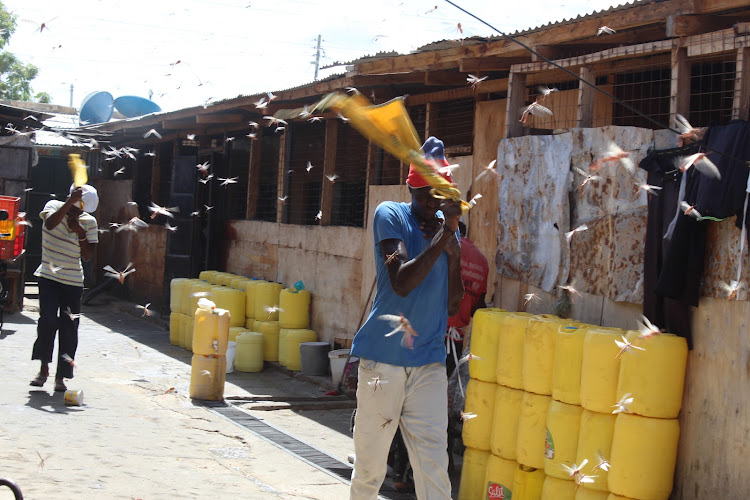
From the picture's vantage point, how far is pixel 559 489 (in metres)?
5.93

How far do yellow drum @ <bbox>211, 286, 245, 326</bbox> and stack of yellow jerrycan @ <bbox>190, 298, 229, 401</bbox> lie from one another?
3477mm

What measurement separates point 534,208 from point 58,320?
4.95 meters

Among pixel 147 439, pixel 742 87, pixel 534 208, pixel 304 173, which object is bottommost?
pixel 147 439

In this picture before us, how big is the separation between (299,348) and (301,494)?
5.78m

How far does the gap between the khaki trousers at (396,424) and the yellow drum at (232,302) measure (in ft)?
28.9

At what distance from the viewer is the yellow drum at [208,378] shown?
9492mm

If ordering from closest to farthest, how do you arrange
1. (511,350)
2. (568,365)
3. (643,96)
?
(568,365) < (511,350) < (643,96)

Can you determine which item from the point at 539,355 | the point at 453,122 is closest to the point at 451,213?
the point at 539,355

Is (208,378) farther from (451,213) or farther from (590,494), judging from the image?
(451,213)

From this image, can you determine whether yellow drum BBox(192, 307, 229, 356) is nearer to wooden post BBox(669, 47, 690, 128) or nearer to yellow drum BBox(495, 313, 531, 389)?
yellow drum BBox(495, 313, 531, 389)

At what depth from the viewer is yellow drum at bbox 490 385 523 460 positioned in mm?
6387

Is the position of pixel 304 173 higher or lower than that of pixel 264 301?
higher

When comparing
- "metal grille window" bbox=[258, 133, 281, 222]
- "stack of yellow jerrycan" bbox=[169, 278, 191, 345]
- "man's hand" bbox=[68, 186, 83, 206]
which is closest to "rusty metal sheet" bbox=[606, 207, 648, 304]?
"man's hand" bbox=[68, 186, 83, 206]

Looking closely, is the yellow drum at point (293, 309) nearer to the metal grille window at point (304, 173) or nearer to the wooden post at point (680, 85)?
the metal grille window at point (304, 173)
